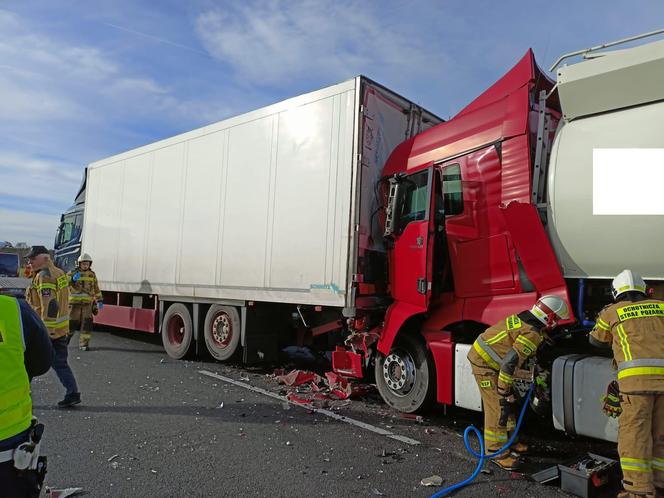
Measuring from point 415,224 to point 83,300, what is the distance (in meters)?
6.36

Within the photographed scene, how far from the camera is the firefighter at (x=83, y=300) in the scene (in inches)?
345

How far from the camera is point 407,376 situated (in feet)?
17.5

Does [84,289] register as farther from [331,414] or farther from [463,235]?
[463,235]

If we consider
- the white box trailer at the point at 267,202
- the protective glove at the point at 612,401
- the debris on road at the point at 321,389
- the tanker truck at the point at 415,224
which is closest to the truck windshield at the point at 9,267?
the white box trailer at the point at 267,202

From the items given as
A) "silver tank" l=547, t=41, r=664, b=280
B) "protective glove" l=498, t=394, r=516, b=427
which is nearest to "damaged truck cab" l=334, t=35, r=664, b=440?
"silver tank" l=547, t=41, r=664, b=280

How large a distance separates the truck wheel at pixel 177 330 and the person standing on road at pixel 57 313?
240cm

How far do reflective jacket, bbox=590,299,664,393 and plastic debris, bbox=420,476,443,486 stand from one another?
4.54 ft

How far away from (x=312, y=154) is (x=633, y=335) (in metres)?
4.02

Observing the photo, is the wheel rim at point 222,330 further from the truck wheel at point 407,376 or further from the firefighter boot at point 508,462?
the firefighter boot at point 508,462

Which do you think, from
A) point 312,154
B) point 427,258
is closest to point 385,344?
point 427,258

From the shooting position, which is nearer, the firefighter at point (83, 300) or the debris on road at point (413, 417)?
the debris on road at point (413, 417)

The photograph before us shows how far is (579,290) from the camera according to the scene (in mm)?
4191

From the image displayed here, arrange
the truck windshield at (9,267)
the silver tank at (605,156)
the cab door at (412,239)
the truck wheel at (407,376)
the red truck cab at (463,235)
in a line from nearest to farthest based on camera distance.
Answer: the truck windshield at (9,267) → the silver tank at (605,156) → the red truck cab at (463,235) → the cab door at (412,239) → the truck wheel at (407,376)

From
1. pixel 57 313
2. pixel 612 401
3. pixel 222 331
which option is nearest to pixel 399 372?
pixel 612 401
